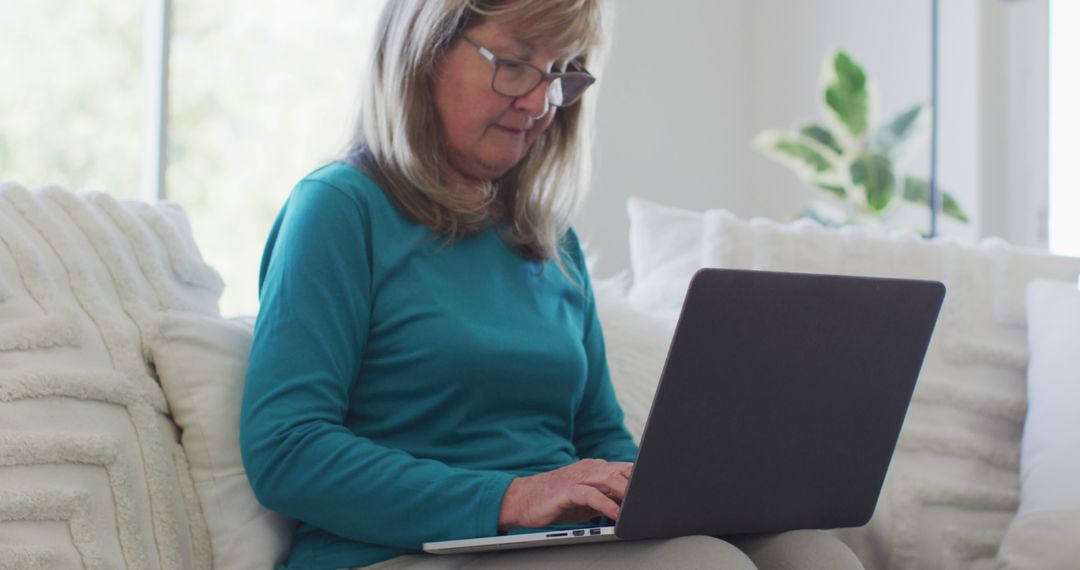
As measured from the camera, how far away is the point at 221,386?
1191mm

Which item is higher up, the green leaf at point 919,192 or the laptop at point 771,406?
the green leaf at point 919,192

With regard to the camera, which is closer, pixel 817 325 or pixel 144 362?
pixel 817 325

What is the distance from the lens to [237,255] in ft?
10.5

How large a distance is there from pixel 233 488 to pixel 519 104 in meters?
0.53

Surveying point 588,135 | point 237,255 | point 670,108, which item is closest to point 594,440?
point 588,135

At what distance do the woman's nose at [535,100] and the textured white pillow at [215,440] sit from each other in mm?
437

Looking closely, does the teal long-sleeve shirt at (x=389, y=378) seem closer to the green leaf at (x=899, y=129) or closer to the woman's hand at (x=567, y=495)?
the woman's hand at (x=567, y=495)

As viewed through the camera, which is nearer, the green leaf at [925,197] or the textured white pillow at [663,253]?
the textured white pillow at [663,253]

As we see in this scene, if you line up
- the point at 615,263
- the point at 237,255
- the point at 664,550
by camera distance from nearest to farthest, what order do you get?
the point at 664,550
the point at 237,255
the point at 615,263

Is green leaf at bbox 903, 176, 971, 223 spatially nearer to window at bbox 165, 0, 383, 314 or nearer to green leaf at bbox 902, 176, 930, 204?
green leaf at bbox 902, 176, 930, 204

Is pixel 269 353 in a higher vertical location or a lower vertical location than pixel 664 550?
higher

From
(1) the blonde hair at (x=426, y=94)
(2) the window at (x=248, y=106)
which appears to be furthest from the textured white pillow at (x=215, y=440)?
(2) the window at (x=248, y=106)

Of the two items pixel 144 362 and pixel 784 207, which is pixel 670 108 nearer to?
pixel 784 207

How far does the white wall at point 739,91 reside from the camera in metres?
3.34
